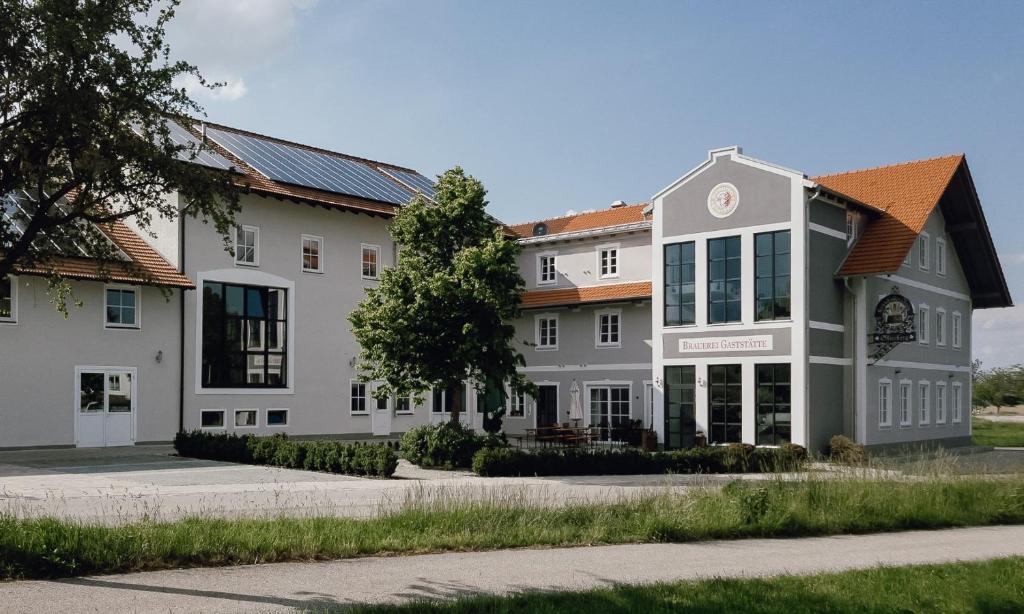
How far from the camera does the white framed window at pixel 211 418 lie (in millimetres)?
31438

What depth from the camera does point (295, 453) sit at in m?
24.6

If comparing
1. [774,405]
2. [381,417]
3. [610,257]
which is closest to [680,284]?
[774,405]

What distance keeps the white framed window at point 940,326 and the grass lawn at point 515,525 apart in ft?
70.3

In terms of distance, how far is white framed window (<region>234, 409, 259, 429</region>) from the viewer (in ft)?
107

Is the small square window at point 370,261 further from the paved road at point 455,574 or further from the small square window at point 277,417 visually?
the paved road at point 455,574

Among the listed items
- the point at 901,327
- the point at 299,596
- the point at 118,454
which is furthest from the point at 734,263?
the point at 299,596

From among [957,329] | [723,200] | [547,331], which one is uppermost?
[723,200]

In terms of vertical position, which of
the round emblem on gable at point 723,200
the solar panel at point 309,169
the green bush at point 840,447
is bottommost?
the green bush at point 840,447

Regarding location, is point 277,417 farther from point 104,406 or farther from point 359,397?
point 104,406

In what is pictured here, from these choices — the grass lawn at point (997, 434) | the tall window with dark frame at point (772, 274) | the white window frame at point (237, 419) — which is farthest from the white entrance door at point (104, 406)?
the grass lawn at point (997, 434)

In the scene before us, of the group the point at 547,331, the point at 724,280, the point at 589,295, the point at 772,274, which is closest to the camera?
the point at 772,274

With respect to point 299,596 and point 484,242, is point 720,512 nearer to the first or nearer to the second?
point 299,596

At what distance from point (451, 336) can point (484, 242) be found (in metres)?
2.67

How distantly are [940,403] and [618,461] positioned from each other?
19.1 meters
